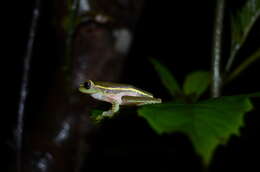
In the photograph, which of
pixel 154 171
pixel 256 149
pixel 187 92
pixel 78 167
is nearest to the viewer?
pixel 187 92

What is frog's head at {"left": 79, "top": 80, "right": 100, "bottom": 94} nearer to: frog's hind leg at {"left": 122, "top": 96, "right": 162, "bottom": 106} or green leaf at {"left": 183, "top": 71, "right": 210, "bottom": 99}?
frog's hind leg at {"left": 122, "top": 96, "right": 162, "bottom": 106}

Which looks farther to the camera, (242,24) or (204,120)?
(242,24)

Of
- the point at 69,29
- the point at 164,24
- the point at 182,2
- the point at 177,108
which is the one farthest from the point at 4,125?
the point at 177,108

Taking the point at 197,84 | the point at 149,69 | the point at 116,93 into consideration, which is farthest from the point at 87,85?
the point at 149,69

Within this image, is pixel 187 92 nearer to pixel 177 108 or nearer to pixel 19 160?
pixel 177 108

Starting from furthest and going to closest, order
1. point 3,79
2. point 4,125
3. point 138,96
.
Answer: point 3,79
point 4,125
point 138,96

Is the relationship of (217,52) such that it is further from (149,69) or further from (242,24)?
(149,69)

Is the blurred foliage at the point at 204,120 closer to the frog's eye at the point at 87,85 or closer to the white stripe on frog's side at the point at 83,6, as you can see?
the frog's eye at the point at 87,85
